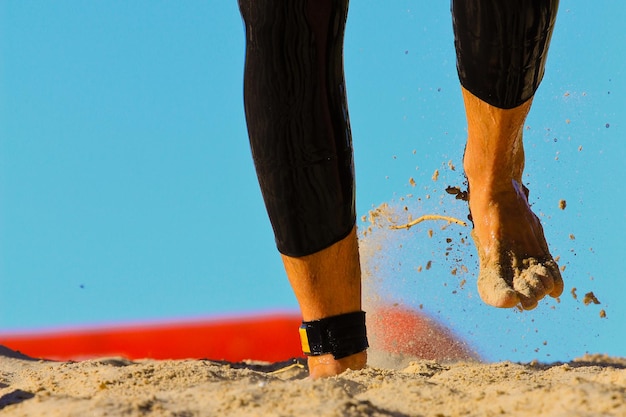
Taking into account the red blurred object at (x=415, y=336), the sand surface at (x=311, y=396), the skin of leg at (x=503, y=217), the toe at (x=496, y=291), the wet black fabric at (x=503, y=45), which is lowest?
the sand surface at (x=311, y=396)

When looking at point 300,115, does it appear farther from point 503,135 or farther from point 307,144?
point 503,135

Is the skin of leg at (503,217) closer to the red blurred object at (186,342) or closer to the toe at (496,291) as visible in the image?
the toe at (496,291)

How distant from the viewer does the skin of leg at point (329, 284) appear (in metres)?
1.33

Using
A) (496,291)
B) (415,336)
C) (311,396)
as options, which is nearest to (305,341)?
(496,291)

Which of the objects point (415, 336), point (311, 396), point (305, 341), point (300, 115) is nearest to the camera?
point (311, 396)

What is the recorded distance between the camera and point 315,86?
1.28 m

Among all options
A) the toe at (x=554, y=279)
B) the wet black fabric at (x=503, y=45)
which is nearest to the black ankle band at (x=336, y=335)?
the toe at (x=554, y=279)

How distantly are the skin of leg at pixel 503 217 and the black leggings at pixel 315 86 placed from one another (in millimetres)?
62

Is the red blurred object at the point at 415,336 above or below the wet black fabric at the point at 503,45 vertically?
below

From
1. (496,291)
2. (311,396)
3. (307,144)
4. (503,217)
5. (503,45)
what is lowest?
(311,396)

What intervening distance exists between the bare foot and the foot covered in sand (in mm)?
227

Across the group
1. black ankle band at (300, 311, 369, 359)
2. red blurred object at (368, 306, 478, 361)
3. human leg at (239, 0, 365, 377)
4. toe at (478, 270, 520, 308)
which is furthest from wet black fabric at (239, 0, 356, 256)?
red blurred object at (368, 306, 478, 361)

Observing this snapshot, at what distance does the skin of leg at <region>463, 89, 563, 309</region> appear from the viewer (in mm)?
1318

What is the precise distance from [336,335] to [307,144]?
0.31 meters
